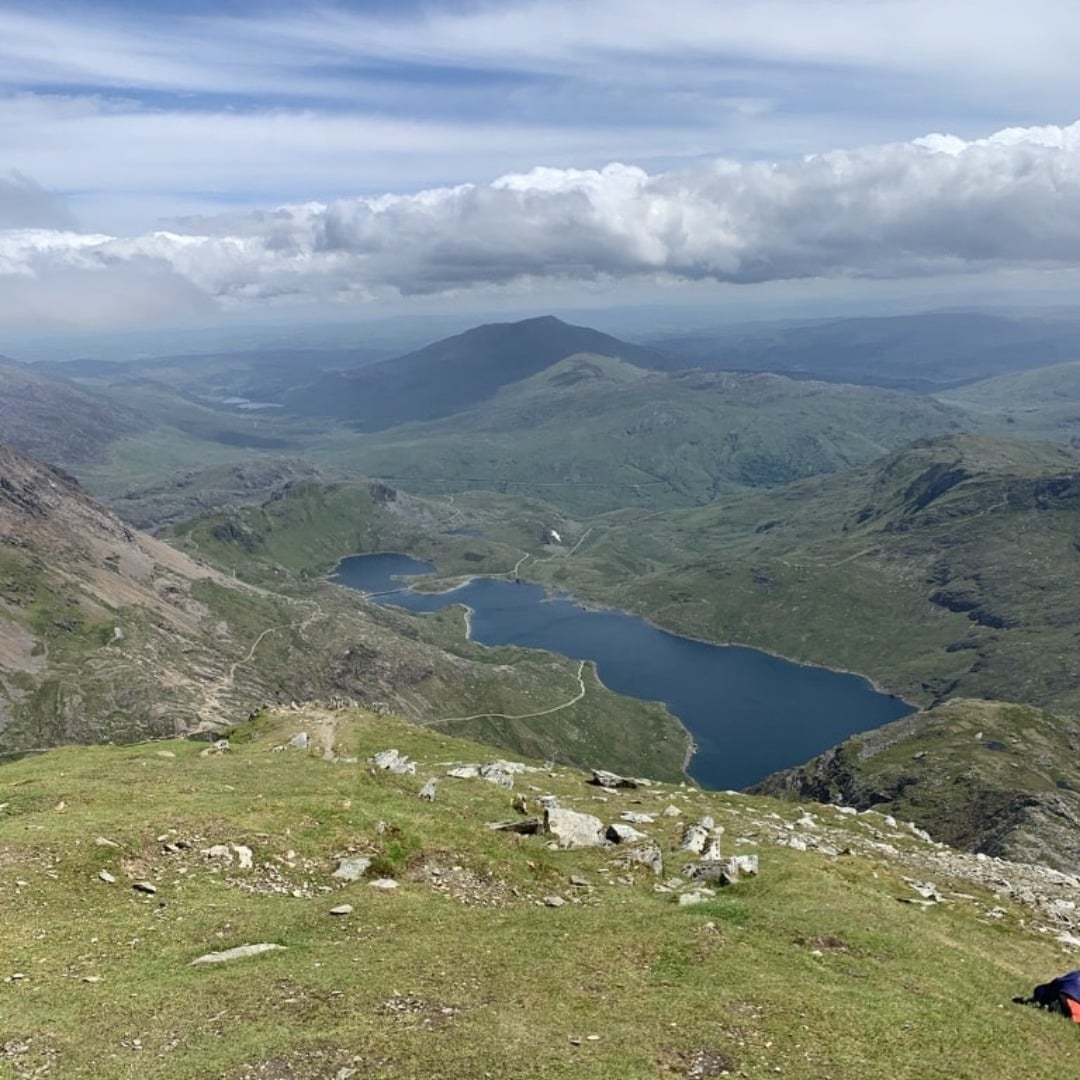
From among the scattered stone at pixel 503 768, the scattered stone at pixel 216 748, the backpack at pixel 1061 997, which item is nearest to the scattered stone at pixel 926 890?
the backpack at pixel 1061 997

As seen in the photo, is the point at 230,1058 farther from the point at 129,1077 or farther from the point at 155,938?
the point at 155,938

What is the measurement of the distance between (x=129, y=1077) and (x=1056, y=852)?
184 metres

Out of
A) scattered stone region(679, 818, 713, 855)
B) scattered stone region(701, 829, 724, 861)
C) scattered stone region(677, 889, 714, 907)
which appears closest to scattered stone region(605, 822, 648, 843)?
scattered stone region(679, 818, 713, 855)

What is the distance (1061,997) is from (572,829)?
1052 inches

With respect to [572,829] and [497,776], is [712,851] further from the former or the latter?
[497,776]

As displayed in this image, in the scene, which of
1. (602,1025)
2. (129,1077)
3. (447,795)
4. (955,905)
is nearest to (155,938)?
(129,1077)

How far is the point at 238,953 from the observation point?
33969 mm

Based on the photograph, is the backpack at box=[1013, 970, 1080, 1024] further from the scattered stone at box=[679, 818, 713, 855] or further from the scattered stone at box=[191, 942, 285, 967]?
the scattered stone at box=[191, 942, 285, 967]

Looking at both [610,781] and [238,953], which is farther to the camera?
[610,781]

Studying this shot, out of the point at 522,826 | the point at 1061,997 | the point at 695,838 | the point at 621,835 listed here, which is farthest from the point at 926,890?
the point at 522,826

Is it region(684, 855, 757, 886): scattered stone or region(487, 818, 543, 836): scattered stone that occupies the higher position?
region(487, 818, 543, 836): scattered stone

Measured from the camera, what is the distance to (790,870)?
49219 mm

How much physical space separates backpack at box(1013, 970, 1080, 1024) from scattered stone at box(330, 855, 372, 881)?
29.0 m

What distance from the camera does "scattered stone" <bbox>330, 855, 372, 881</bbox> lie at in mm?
43125
